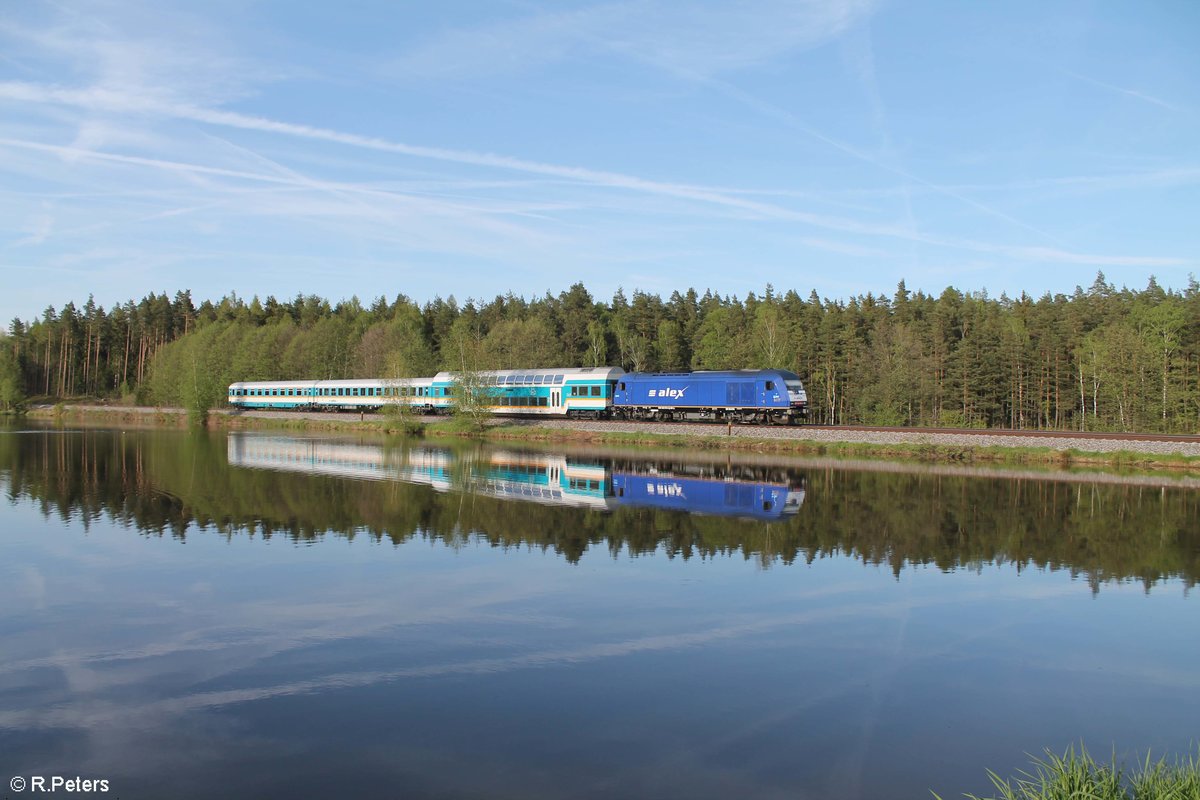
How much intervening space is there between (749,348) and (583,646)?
59.0 metres

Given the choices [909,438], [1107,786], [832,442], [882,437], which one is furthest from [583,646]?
[882,437]

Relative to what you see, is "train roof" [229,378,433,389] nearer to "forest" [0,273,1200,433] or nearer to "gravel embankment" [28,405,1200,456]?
"forest" [0,273,1200,433]

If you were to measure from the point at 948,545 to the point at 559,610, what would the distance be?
10.6 m

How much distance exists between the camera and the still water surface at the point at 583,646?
826 cm

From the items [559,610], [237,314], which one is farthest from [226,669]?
[237,314]

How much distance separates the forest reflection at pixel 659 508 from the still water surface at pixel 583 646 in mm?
205

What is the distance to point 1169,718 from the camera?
961 cm

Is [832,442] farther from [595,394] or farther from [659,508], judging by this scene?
[659,508]

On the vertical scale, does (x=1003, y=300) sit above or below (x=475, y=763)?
above

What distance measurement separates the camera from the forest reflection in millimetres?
19391

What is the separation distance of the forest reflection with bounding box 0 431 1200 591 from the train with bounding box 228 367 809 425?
968cm

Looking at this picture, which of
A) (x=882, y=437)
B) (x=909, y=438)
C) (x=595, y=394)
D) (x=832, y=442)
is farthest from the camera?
(x=595, y=394)

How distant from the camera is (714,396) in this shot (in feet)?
161

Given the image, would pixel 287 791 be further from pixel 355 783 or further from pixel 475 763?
pixel 475 763
